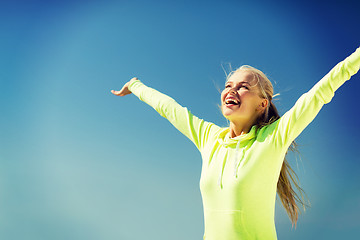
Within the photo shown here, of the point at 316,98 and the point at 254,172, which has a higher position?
the point at 316,98

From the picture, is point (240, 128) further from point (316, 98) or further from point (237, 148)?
point (316, 98)

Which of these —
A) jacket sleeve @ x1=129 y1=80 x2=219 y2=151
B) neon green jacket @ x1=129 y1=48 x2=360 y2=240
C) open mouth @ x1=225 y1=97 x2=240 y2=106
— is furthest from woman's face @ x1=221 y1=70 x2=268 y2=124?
jacket sleeve @ x1=129 y1=80 x2=219 y2=151

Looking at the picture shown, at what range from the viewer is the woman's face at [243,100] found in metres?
2.36

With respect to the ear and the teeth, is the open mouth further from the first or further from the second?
the ear

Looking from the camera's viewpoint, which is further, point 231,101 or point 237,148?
point 231,101

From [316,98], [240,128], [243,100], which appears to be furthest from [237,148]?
[316,98]

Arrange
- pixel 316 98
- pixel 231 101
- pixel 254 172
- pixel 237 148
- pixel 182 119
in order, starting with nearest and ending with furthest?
pixel 316 98, pixel 254 172, pixel 237 148, pixel 231 101, pixel 182 119

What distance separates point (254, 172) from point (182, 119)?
79 centimetres

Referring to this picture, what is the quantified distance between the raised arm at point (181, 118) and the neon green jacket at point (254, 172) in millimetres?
288

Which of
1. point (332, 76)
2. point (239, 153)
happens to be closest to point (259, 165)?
point (239, 153)

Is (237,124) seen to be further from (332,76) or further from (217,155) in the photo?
(332,76)

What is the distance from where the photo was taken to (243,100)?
236 centimetres

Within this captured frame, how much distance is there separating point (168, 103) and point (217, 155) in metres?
0.66

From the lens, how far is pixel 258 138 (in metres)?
2.24
